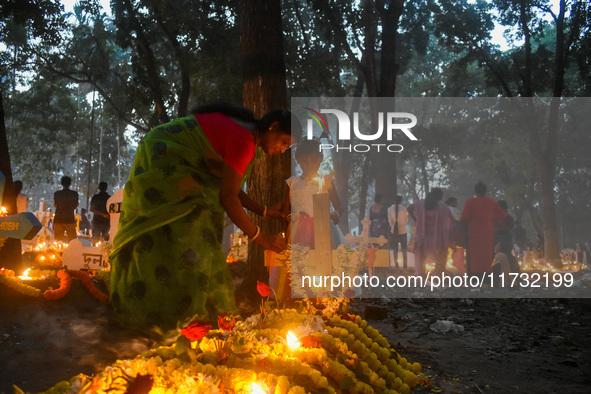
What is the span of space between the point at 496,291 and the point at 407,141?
16996 millimetres

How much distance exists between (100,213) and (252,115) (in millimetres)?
8559

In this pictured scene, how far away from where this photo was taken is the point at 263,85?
6727 millimetres

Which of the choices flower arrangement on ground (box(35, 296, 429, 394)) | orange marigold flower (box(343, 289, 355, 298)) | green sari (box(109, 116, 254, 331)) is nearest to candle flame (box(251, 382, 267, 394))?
flower arrangement on ground (box(35, 296, 429, 394))

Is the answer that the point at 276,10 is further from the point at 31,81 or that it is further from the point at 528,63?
the point at 31,81

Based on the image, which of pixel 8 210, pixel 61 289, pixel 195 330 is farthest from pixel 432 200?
pixel 195 330

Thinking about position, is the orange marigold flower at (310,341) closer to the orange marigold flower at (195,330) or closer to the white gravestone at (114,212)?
the orange marigold flower at (195,330)

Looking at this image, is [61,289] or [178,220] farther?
[61,289]

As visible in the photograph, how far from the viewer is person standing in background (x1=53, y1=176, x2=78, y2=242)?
449 inches

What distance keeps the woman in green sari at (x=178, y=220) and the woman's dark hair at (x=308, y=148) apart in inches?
107

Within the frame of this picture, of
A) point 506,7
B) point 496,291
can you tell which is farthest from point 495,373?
point 506,7

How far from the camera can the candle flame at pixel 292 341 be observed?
3.06 metres

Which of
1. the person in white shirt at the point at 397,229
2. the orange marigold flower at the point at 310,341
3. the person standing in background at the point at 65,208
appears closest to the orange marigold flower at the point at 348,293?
the orange marigold flower at the point at 310,341

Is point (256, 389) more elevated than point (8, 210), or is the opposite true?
point (8, 210)

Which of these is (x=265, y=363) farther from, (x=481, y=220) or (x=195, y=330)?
(x=481, y=220)
